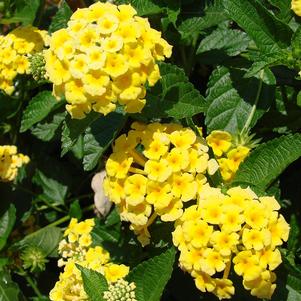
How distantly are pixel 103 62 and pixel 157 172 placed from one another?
286 mm

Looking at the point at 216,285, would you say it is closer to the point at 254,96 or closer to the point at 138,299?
the point at 138,299

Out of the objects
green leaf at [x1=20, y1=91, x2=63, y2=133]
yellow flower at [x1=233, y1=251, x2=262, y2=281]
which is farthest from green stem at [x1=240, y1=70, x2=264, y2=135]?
green leaf at [x1=20, y1=91, x2=63, y2=133]

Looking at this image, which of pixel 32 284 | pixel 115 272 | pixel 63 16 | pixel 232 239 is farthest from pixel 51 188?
pixel 232 239

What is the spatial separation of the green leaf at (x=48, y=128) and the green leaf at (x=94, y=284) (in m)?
0.77

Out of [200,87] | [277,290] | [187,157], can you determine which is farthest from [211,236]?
[200,87]

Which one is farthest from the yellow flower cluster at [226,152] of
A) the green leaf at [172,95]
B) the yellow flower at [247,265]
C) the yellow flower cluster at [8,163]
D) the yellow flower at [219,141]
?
the yellow flower cluster at [8,163]

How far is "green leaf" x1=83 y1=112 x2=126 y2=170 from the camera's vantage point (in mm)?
1757

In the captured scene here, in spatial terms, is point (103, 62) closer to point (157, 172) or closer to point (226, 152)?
point (157, 172)

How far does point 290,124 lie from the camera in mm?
2010

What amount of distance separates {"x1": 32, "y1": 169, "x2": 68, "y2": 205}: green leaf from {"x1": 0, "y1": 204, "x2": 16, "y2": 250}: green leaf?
0.48 ft

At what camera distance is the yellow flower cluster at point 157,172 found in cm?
157

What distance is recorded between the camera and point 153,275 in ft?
5.35

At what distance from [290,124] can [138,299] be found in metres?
0.72

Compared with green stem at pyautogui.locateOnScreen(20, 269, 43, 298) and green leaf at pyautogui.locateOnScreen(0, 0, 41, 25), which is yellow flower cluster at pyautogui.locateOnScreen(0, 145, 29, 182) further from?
green leaf at pyautogui.locateOnScreen(0, 0, 41, 25)
